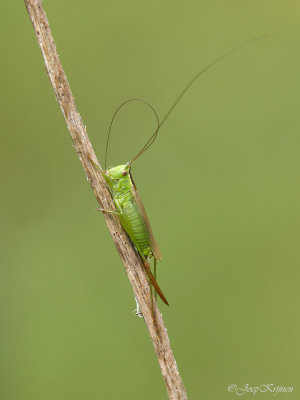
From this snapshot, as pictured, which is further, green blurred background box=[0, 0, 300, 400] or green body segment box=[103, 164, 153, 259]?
green blurred background box=[0, 0, 300, 400]

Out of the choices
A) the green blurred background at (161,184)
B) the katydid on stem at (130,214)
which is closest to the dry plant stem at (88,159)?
the katydid on stem at (130,214)

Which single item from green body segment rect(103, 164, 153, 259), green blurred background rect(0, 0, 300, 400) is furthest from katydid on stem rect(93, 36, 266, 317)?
green blurred background rect(0, 0, 300, 400)

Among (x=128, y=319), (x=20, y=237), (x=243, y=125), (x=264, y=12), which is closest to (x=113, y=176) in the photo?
(x=128, y=319)

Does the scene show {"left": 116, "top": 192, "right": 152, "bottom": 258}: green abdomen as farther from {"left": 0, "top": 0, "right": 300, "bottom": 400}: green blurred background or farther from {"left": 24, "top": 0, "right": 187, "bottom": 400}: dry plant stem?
{"left": 0, "top": 0, "right": 300, "bottom": 400}: green blurred background

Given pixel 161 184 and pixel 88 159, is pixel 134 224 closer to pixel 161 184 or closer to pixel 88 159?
pixel 88 159

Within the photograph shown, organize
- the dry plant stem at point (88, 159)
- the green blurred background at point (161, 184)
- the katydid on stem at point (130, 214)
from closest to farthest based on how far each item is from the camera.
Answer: the dry plant stem at point (88, 159) < the katydid on stem at point (130, 214) < the green blurred background at point (161, 184)

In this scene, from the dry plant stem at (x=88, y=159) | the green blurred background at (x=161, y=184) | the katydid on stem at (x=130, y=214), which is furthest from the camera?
the green blurred background at (x=161, y=184)

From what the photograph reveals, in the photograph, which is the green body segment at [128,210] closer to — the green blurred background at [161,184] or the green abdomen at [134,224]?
the green abdomen at [134,224]

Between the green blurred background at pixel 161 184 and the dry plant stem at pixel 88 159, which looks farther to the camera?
the green blurred background at pixel 161 184
